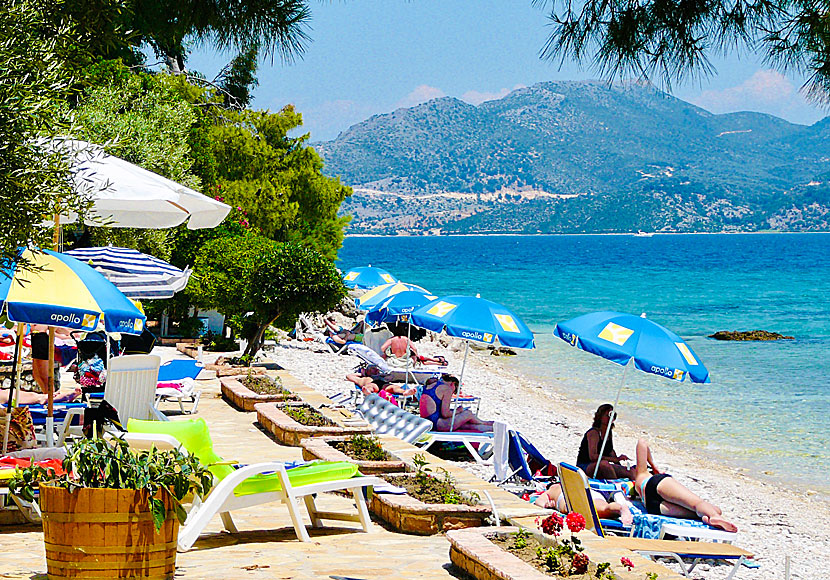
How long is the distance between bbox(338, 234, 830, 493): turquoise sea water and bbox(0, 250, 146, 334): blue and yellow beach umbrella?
9.74m

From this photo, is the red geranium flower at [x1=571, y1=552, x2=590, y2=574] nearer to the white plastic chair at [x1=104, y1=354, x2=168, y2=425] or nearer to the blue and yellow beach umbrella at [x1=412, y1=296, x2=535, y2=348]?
the white plastic chair at [x1=104, y1=354, x2=168, y2=425]

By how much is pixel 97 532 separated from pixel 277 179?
26.1 metres

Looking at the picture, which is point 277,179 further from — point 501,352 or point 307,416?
point 307,416

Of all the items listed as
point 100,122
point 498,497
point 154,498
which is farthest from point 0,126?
point 100,122

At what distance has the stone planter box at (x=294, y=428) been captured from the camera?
27.3 ft

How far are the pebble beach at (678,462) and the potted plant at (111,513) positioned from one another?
493 cm

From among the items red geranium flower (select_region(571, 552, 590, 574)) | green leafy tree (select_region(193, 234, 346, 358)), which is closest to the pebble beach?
green leafy tree (select_region(193, 234, 346, 358))

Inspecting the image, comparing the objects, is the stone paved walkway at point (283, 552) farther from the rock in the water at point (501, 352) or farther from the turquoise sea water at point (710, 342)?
the rock in the water at point (501, 352)

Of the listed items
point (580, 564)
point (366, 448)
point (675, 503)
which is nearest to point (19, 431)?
point (366, 448)

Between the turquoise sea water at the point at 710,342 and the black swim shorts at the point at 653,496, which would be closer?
the black swim shorts at the point at 653,496

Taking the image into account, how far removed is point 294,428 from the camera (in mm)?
8633

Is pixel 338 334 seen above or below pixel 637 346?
below

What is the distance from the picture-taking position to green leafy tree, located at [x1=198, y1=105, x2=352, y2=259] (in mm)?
28359

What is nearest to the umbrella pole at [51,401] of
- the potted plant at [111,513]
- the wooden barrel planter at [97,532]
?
the potted plant at [111,513]
